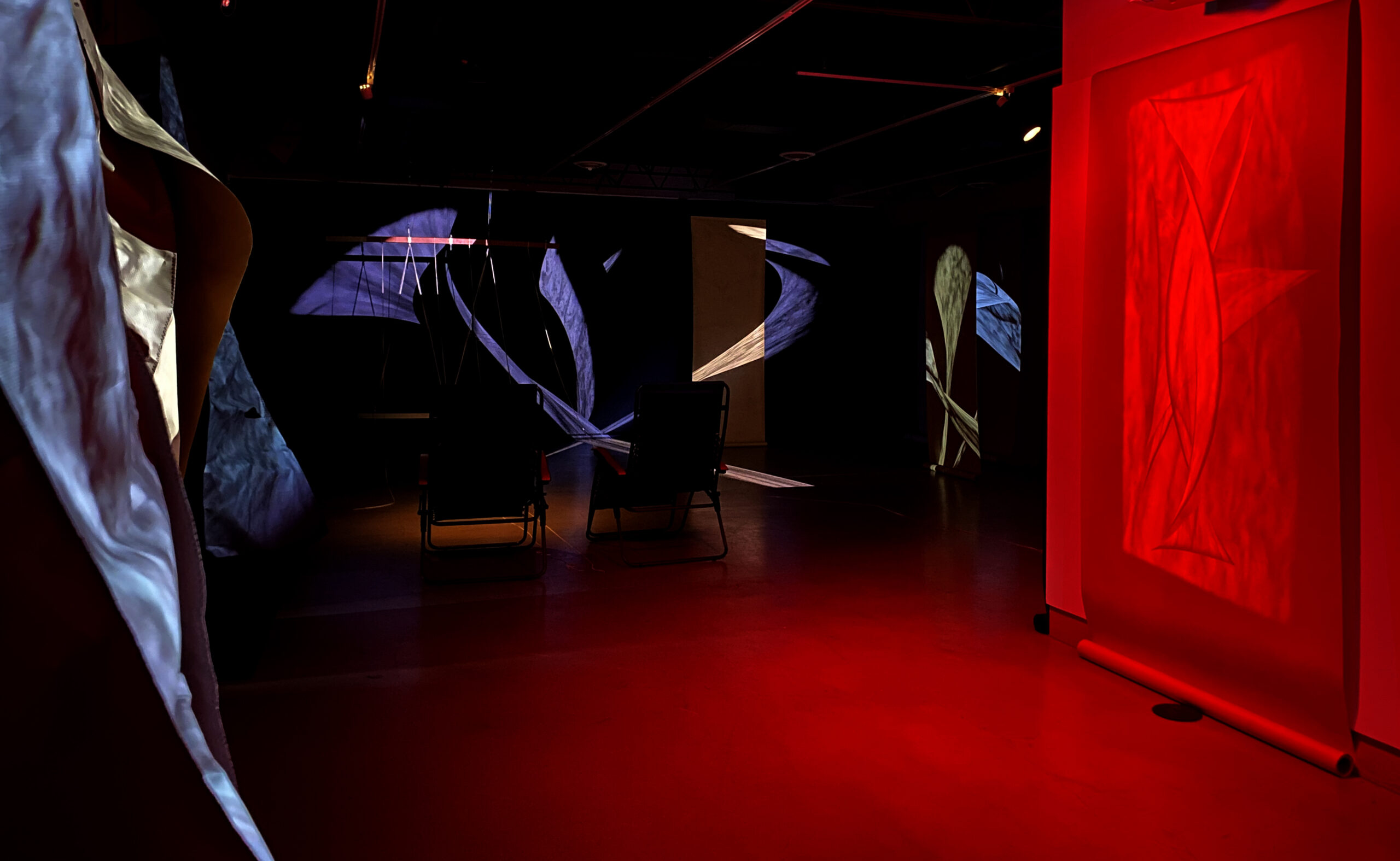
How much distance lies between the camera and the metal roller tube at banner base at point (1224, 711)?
273cm

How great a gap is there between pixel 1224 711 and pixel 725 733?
1602 millimetres

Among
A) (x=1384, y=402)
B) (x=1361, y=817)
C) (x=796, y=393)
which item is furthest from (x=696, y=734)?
(x=796, y=393)

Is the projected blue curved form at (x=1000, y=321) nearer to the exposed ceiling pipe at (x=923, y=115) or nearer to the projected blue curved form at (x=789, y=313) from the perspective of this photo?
the exposed ceiling pipe at (x=923, y=115)

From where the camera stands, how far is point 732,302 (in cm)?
1082

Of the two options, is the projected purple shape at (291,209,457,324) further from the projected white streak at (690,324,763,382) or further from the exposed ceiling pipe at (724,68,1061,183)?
the exposed ceiling pipe at (724,68,1061,183)

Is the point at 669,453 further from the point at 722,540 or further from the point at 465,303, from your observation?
the point at 465,303

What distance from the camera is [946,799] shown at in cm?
253

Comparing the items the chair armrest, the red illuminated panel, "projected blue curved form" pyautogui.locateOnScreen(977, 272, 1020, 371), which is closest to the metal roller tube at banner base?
the red illuminated panel

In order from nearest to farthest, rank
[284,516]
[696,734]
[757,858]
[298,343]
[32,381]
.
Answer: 1. [32,381]
2. [757,858]
3. [696,734]
4. [284,516]
5. [298,343]

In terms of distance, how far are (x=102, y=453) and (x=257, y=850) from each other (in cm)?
28

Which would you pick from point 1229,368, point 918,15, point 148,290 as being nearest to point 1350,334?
point 1229,368

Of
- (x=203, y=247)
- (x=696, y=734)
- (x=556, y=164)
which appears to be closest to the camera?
(x=203, y=247)

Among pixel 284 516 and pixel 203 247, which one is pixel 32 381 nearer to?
pixel 203 247

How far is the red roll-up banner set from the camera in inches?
105
